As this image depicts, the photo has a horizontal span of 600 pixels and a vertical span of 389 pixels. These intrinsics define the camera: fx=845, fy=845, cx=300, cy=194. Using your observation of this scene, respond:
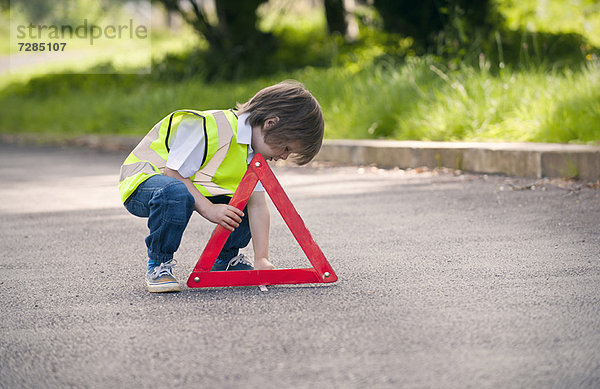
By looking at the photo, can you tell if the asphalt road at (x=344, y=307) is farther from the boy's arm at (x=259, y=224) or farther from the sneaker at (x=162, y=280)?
the boy's arm at (x=259, y=224)

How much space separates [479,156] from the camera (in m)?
7.34

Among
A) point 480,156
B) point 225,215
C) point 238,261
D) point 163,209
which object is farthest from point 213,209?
point 480,156

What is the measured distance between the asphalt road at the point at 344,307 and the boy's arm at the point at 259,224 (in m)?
0.16

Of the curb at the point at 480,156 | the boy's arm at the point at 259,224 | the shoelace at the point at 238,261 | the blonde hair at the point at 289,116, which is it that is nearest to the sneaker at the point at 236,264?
the shoelace at the point at 238,261

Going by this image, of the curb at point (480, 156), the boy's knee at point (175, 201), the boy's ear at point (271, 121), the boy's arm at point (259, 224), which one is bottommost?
the curb at point (480, 156)

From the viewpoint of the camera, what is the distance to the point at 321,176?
8008 millimetres

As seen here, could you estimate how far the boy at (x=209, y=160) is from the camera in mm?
3451

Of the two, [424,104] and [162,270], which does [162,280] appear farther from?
[424,104]

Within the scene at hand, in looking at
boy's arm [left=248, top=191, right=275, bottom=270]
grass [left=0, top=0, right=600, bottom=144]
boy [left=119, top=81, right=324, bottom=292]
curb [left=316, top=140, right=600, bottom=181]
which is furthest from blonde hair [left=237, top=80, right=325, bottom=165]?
grass [left=0, top=0, right=600, bottom=144]

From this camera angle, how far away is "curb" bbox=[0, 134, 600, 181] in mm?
6523

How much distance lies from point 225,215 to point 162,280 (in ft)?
1.29

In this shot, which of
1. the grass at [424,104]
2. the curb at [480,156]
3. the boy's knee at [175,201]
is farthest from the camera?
the grass at [424,104]

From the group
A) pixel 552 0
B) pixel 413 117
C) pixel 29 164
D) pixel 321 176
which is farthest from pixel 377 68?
pixel 552 0

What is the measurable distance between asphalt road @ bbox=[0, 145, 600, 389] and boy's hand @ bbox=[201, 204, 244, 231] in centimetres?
29
